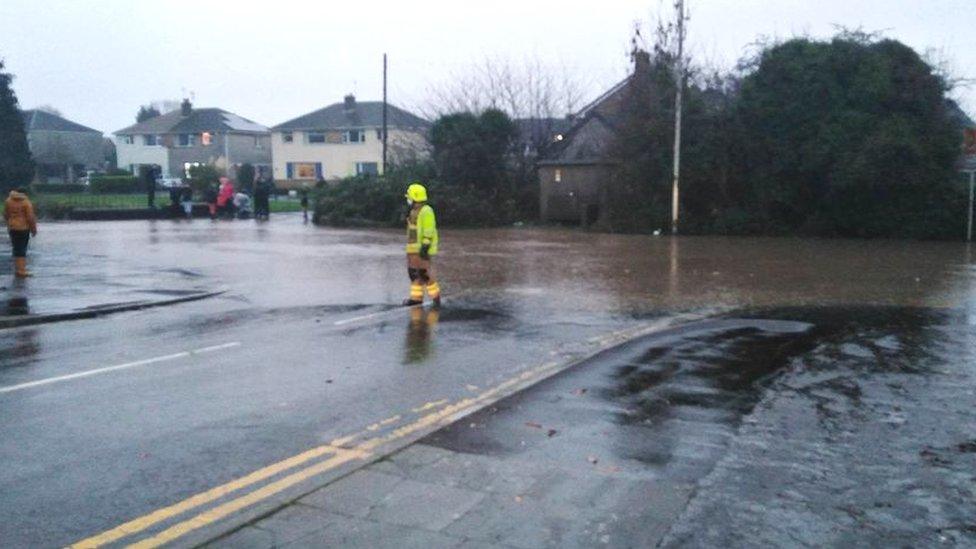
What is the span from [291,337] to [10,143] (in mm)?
46735

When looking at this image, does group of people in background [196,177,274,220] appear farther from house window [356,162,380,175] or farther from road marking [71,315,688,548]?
road marking [71,315,688,548]

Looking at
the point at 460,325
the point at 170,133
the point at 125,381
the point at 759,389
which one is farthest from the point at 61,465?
the point at 170,133

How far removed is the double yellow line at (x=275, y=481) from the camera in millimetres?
4938

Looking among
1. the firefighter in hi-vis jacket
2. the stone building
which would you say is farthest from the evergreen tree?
the firefighter in hi-vis jacket

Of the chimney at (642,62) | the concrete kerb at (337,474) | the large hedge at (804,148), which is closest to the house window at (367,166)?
the chimney at (642,62)

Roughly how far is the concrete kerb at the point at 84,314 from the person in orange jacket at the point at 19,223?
12.8 ft

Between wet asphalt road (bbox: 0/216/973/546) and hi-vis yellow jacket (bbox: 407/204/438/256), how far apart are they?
3.23 feet

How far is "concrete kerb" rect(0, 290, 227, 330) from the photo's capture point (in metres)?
12.2

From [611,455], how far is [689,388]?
2.29 meters

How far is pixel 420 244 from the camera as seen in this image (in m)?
13.6

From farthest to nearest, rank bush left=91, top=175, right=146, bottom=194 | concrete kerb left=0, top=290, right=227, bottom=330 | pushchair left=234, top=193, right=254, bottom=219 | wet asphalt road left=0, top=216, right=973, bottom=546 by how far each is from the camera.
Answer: bush left=91, top=175, right=146, bottom=194, pushchair left=234, top=193, right=254, bottom=219, concrete kerb left=0, top=290, right=227, bottom=330, wet asphalt road left=0, top=216, right=973, bottom=546

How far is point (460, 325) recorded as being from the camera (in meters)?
12.1

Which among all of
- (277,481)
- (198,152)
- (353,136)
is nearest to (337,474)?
(277,481)

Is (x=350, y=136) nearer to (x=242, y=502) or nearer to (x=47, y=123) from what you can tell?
(x=47, y=123)
